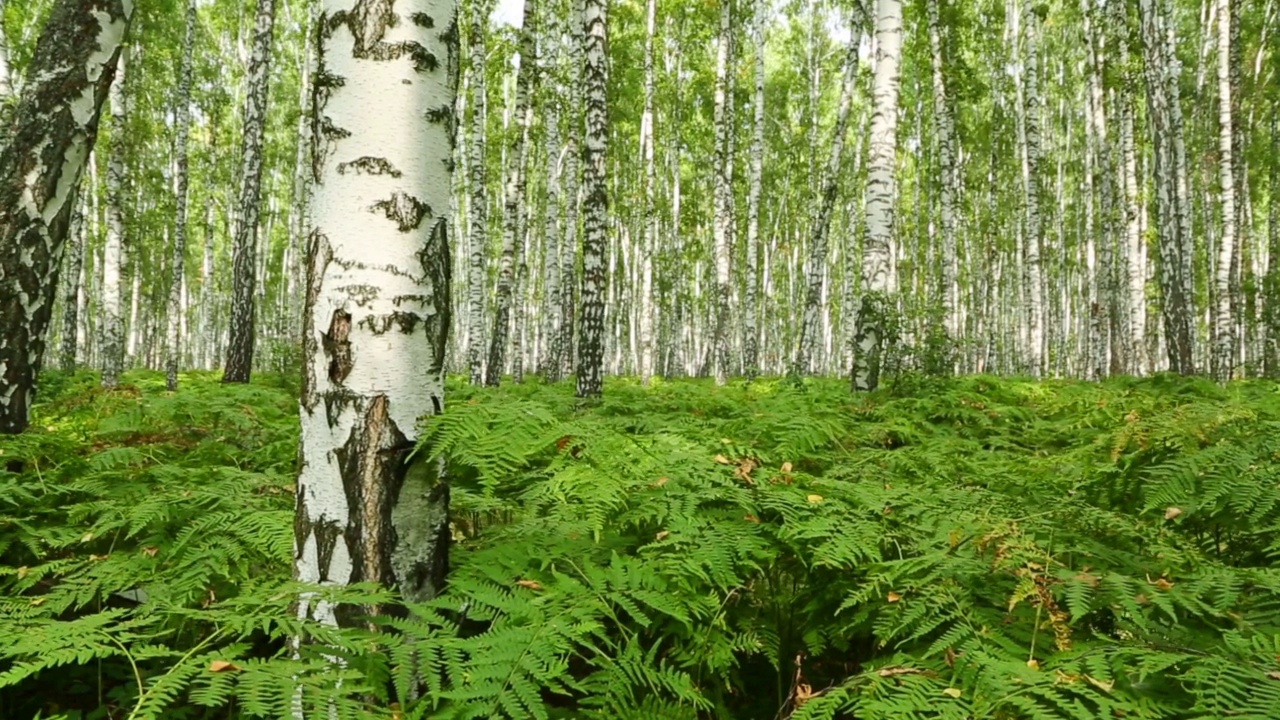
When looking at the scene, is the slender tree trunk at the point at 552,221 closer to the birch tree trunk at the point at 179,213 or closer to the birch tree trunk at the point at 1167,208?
the birch tree trunk at the point at 179,213

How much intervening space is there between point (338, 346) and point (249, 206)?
1127 centimetres

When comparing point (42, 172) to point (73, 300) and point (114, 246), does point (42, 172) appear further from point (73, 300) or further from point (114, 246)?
point (73, 300)

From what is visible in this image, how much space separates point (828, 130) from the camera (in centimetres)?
2931

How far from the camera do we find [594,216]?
8.87 m

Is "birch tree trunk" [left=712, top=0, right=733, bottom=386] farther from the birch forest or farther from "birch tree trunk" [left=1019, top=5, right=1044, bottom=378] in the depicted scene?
the birch forest

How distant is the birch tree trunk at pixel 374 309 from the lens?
1738 mm

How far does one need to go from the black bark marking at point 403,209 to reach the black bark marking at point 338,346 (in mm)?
270

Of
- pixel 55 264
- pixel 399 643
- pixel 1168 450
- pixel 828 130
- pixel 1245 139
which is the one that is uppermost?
pixel 828 130

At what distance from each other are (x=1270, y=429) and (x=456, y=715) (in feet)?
10.0

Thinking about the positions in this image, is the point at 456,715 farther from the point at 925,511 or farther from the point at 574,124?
the point at 574,124

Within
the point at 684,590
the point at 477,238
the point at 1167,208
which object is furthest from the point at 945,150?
the point at 684,590

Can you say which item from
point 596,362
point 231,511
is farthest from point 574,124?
point 231,511

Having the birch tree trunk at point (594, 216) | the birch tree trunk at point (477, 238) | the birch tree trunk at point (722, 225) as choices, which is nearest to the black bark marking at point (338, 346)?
the birch tree trunk at point (594, 216)

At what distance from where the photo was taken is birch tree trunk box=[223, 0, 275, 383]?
441 inches
